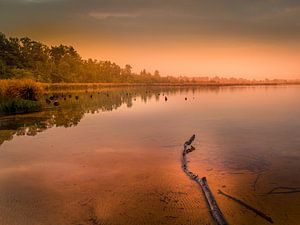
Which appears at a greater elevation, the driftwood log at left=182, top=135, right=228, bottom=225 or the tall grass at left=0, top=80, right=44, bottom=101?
the tall grass at left=0, top=80, right=44, bottom=101

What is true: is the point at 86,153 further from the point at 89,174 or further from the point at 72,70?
the point at 72,70

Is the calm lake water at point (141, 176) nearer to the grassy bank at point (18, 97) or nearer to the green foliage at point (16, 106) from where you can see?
the green foliage at point (16, 106)

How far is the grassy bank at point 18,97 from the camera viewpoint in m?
35.2

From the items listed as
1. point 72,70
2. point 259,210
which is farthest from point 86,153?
point 72,70

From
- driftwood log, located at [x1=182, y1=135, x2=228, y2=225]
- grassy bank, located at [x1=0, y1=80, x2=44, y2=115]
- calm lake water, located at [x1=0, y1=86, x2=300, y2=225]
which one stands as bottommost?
calm lake water, located at [x1=0, y1=86, x2=300, y2=225]

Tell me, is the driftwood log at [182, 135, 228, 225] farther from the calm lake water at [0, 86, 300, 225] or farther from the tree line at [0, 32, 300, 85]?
the tree line at [0, 32, 300, 85]

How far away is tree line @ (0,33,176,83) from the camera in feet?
272

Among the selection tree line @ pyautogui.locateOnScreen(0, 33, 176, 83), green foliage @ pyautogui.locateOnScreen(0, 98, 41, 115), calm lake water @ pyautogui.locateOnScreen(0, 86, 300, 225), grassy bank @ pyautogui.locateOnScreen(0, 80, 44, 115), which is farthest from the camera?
tree line @ pyautogui.locateOnScreen(0, 33, 176, 83)

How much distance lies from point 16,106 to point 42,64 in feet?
253

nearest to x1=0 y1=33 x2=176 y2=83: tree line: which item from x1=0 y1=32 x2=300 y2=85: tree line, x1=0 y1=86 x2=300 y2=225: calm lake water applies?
x1=0 y1=32 x2=300 y2=85: tree line

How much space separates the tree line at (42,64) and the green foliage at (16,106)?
126ft

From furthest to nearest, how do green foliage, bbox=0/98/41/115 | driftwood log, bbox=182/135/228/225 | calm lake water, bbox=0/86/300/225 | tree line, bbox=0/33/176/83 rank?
tree line, bbox=0/33/176/83
green foliage, bbox=0/98/41/115
calm lake water, bbox=0/86/300/225
driftwood log, bbox=182/135/228/225

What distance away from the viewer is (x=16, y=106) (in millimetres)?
35438

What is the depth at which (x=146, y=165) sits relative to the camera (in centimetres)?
1412
